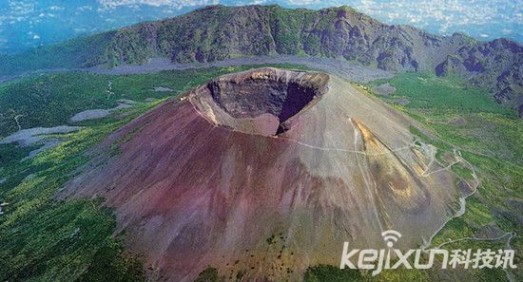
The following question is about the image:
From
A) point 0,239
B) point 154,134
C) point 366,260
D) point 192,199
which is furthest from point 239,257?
point 0,239

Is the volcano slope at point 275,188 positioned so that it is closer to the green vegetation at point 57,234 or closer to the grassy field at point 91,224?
the grassy field at point 91,224

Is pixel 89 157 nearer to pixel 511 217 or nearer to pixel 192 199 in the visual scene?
pixel 192 199

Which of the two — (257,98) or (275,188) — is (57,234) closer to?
(275,188)

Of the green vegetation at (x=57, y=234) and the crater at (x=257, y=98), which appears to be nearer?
the green vegetation at (x=57, y=234)

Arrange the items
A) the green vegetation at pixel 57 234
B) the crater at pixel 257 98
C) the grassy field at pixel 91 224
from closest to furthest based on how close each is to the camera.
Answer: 1. the grassy field at pixel 91 224
2. the green vegetation at pixel 57 234
3. the crater at pixel 257 98

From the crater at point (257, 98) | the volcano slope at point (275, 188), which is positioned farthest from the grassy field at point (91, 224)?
the crater at point (257, 98)

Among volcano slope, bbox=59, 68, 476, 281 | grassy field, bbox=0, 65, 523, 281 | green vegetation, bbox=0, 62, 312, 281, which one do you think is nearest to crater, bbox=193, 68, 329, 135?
volcano slope, bbox=59, 68, 476, 281

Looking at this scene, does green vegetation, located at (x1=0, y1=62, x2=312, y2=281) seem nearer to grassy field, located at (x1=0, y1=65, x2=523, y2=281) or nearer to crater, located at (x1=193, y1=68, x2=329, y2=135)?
grassy field, located at (x1=0, y1=65, x2=523, y2=281)
